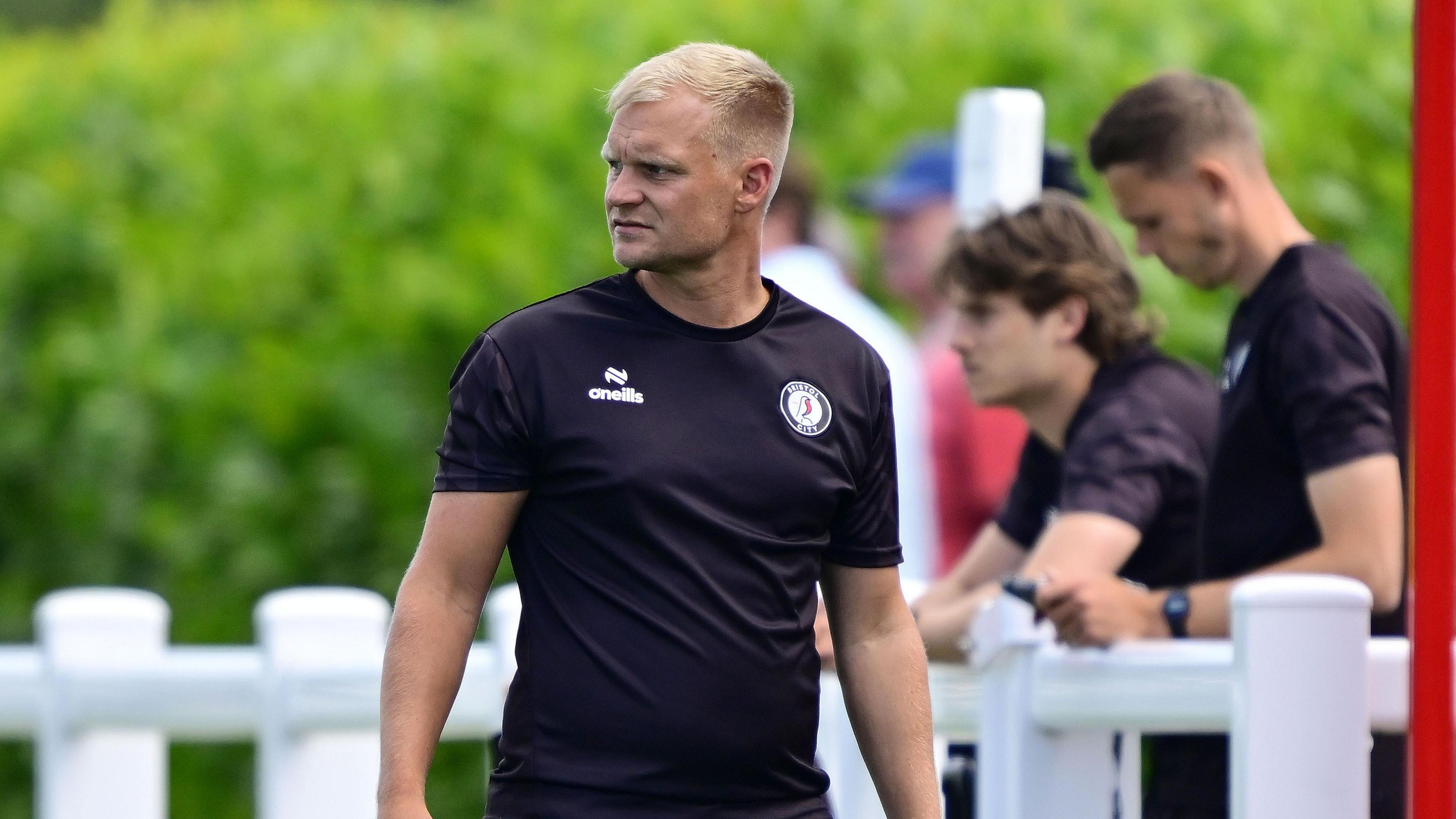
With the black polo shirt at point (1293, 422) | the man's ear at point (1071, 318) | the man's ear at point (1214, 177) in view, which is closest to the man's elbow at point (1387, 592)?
the black polo shirt at point (1293, 422)

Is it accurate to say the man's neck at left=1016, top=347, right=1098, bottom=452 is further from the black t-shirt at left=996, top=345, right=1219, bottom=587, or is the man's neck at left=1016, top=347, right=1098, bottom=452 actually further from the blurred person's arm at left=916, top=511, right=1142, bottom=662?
the blurred person's arm at left=916, top=511, right=1142, bottom=662

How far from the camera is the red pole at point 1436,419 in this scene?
228cm

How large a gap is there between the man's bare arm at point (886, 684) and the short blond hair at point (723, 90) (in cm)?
52

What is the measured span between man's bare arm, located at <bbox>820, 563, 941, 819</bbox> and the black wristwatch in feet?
2.08

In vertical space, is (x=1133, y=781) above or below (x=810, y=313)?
below

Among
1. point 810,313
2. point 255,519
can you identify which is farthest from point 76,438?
point 810,313

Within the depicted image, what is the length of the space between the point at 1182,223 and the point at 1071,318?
0.34m

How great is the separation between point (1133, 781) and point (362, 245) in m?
2.96

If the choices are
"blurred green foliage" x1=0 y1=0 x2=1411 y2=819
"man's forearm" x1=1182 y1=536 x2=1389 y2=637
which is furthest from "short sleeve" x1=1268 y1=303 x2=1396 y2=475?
"blurred green foliage" x1=0 y1=0 x2=1411 y2=819

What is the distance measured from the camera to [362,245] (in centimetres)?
547

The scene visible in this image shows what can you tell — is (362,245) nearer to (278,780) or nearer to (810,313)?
(278,780)

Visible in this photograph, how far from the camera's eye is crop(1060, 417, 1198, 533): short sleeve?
3.40 meters

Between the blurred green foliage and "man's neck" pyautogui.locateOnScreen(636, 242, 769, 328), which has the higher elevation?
the blurred green foliage

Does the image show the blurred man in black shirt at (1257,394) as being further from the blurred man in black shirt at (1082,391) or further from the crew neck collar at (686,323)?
the crew neck collar at (686,323)
